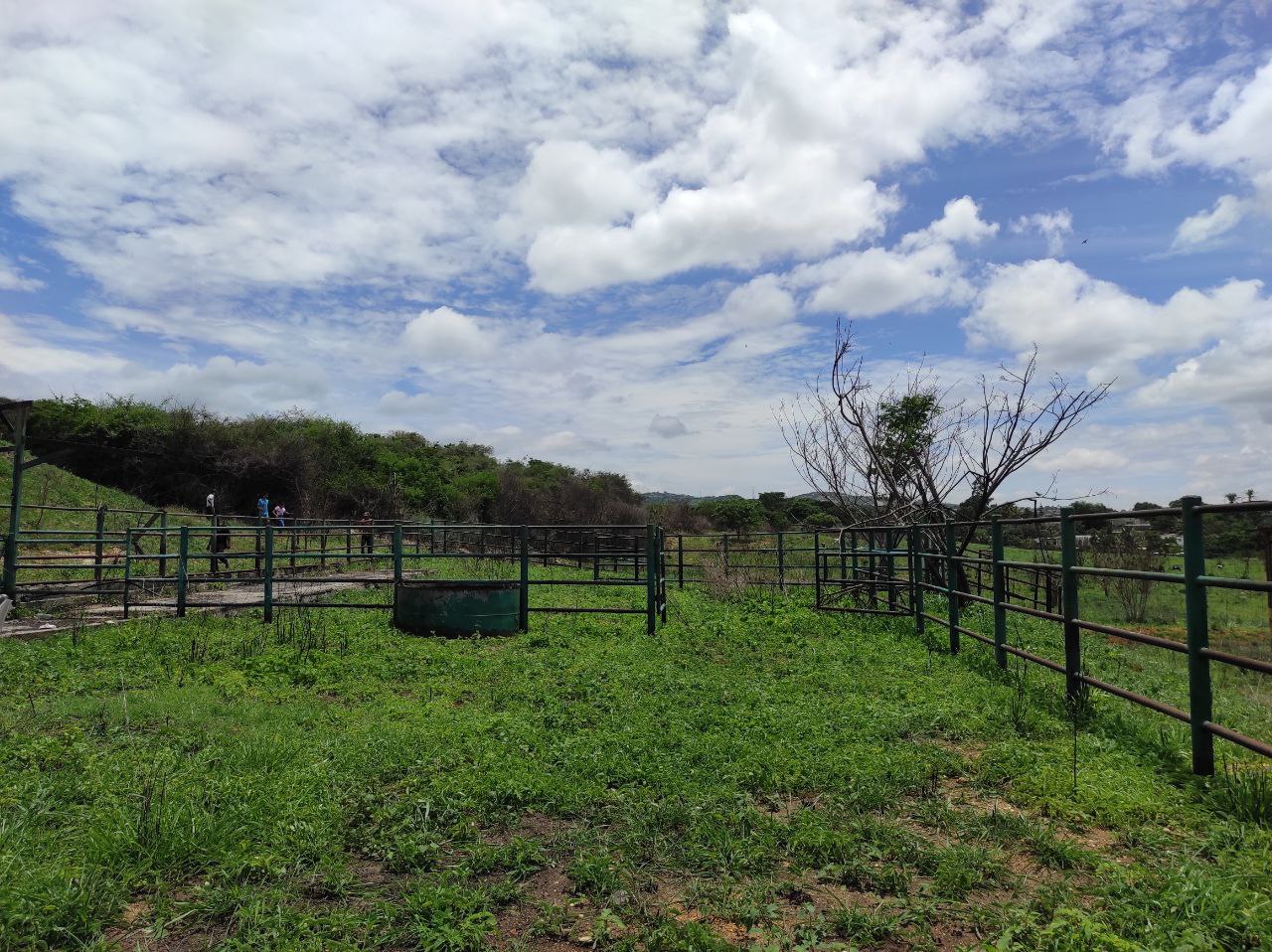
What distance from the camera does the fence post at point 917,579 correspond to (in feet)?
29.8

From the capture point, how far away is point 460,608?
9.13 meters

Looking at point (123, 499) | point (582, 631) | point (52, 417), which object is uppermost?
point (52, 417)

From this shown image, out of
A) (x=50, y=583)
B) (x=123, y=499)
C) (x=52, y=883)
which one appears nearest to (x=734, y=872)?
(x=52, y=883)

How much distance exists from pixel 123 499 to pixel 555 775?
2840 cm

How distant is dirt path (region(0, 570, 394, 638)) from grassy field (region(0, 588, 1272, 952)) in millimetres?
3110

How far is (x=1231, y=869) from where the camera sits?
2758mm

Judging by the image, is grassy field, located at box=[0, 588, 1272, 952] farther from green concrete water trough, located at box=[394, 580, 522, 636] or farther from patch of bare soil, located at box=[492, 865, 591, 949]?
green concrete water trough, located at box=[394, 580, 522, 636]

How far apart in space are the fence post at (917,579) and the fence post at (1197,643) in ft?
16.3

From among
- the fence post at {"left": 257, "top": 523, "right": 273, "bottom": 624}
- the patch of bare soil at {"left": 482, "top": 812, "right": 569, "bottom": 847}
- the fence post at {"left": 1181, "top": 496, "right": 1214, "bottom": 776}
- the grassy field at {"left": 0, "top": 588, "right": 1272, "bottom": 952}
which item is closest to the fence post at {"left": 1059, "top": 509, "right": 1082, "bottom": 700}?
the grassy field at {"left": 0, "top": 588, "right": 1272, "bottom": 952}

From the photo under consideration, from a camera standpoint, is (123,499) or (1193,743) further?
(123,499)

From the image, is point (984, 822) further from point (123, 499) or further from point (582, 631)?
point (123, 499)

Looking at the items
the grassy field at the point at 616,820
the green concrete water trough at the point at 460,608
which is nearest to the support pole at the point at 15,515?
the grassy field at the point at 616,820

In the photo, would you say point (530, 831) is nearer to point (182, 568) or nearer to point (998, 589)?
point (998, 589)

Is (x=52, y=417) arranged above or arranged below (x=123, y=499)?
above
